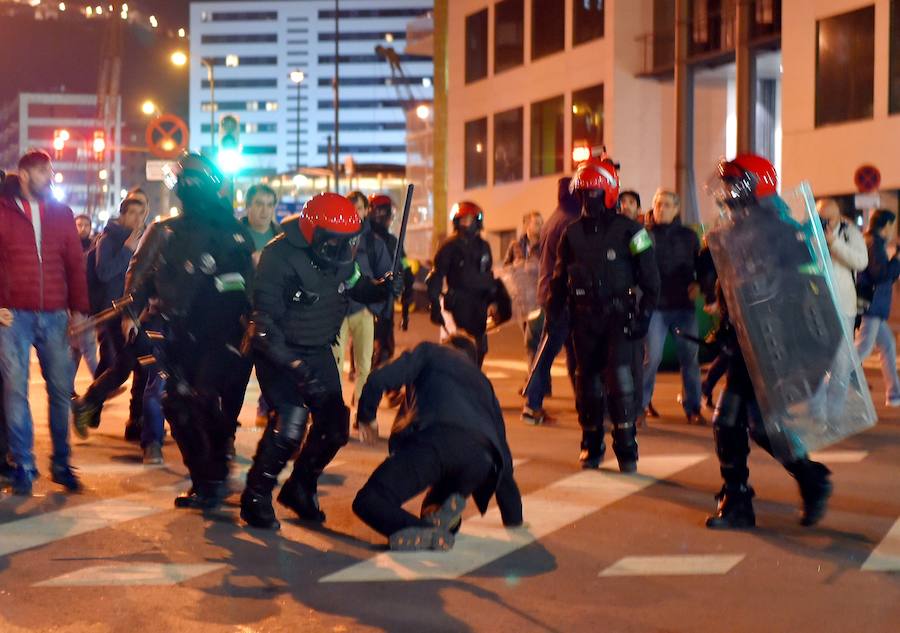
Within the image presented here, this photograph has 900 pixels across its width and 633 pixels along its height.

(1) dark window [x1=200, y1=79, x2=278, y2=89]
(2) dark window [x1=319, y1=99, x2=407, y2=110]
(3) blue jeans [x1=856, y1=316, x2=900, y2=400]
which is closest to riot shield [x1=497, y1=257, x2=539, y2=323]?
(3) blue jeans [x1=856, y1=316, x2=900, y2=400]

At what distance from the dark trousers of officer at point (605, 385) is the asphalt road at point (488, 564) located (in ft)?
0.78

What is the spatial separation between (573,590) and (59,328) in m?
4.03

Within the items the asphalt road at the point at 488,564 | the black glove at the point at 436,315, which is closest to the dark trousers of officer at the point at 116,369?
the asphalt road at the point at 488,564

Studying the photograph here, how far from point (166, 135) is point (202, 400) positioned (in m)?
10.1

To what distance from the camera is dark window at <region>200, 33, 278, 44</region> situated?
180125 mm

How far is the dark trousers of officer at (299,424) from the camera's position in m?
7.29

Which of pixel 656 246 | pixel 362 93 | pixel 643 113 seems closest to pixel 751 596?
pixel 656 246

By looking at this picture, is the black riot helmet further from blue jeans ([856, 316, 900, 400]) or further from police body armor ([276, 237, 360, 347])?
blue jeans ([856, 316, 900, 400])

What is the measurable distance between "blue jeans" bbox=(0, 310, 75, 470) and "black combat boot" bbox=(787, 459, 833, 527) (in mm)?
4392

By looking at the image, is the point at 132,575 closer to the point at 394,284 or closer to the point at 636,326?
the point at 394,284

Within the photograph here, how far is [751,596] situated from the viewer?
5.89 m

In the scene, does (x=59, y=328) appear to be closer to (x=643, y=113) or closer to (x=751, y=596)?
(x=751, y=596)

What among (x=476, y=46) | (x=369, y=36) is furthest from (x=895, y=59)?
(x=369, y=36)

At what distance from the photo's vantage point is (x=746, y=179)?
7.18m
